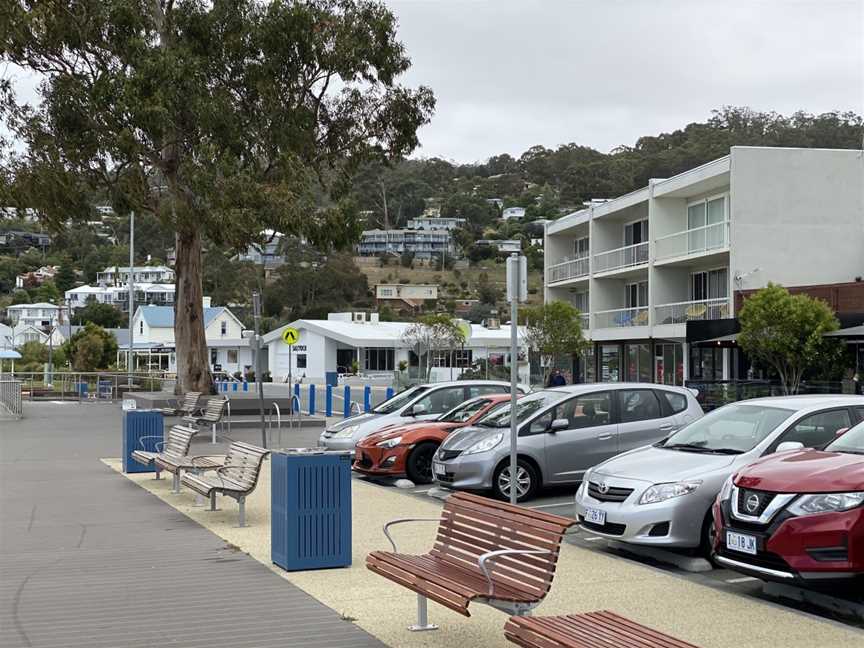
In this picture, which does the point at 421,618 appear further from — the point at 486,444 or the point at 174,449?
the point at 174,449

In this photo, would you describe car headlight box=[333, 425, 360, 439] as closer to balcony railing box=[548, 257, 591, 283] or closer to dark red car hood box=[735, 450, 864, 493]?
dark red car hood box=[735, 450, 864, 493]

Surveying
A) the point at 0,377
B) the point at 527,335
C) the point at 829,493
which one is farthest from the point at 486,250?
the point at 829,493

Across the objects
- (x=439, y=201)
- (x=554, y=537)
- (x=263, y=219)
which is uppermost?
(x=439, y=201)

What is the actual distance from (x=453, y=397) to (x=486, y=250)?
12058 cm

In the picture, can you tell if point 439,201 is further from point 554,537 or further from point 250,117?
point 554,537

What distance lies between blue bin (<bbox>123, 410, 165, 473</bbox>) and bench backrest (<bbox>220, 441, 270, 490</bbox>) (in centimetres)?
559

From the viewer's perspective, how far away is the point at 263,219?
33438 mm

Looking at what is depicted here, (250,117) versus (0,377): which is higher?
(250,117)

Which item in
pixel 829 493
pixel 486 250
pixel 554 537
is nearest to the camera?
pixel 554 537

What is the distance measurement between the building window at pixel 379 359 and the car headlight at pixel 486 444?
66.5 m

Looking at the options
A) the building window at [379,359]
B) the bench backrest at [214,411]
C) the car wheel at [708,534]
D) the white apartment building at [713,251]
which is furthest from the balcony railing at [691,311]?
the building window at [379,359]

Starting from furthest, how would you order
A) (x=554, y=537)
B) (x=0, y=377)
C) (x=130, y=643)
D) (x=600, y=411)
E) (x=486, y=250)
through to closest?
(x=486, y=250)
(x=0, y=377)
(x=600, y=411)
(x=130, y=643)
(x=554, y=537)

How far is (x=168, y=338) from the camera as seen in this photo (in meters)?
98.9

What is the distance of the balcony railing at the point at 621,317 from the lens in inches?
1807
